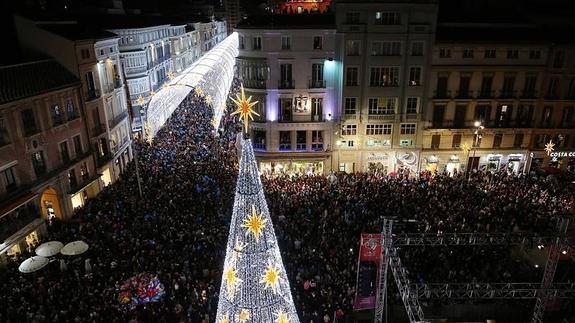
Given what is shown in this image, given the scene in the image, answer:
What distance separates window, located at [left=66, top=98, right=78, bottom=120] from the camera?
32463 millimetres

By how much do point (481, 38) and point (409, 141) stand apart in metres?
11.1

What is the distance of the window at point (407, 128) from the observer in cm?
3975

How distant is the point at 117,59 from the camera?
39594 mm

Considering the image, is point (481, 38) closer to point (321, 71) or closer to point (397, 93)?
point (397, 93)

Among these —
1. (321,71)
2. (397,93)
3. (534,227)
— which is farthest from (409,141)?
(534,227)

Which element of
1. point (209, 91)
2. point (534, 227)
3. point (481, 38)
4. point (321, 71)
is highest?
point (481, 38)

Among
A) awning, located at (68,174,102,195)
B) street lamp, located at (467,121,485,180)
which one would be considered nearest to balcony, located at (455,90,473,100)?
street lamp, located at (467,121,485,180)

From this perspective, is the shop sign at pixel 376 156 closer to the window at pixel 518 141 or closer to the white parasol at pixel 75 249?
the window at pixel 518 141

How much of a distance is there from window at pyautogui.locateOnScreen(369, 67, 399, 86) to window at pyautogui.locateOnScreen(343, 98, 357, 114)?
86.9 inches

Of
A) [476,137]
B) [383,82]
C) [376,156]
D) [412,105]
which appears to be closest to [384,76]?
[383,82]

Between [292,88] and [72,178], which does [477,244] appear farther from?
[72,178]

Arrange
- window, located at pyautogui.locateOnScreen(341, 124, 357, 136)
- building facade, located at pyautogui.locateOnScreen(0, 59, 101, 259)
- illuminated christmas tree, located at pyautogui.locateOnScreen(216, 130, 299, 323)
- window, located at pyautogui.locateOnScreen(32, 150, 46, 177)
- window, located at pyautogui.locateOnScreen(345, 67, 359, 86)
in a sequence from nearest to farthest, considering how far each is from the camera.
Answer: illuminated christmas tree, located at pyautogui.locateOnScreen(216, 130, 299, 323) → building facade, located at pyautogui.locateOnScreen(0, 59, 101, 259) → window, located at pyautogui.locateOnScreen(32, 150, 46, 177) → window, located at pyautogui.locateOnScreen(345, 67, 359, 86) → window, located at pyautogui.locateOnScreen(341, 124, 357, 136)

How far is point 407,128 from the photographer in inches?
1570

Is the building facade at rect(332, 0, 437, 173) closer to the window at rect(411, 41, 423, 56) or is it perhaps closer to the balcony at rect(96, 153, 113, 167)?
the window at rect(411, 41, 423, 56)
